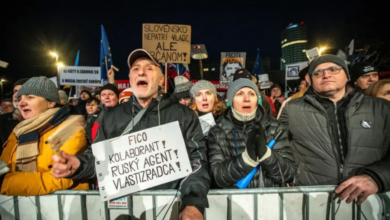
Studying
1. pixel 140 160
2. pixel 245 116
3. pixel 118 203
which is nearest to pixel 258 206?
pixel 245 116

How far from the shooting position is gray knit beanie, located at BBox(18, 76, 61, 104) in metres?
2.74

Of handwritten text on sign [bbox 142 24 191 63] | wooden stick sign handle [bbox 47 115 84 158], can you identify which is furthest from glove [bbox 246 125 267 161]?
handwritten text on sign [bbox 142 24 191 63]

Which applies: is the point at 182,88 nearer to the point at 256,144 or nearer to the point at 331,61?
the point at 331,61

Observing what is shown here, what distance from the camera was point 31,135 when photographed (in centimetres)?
247

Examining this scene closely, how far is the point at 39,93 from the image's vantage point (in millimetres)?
2760

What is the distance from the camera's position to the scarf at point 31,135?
2.41 m

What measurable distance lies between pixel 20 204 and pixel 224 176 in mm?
1901

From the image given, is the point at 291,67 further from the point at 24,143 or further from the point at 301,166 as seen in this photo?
the point at 24,143

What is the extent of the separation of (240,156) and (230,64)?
8.45 meters

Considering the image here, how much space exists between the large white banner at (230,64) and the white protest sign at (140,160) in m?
8.02

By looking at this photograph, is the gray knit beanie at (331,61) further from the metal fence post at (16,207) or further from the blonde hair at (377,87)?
the metal fence post at (16,207)

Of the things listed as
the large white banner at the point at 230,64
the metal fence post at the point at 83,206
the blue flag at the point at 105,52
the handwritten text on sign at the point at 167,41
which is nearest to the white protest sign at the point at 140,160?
the metal fence post at the point at 83,206

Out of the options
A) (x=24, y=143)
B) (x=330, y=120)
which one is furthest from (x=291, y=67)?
(x=24, y=143)

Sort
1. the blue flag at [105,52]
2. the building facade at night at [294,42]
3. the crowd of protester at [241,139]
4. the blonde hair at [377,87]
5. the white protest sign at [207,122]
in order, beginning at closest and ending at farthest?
the crowd of protester at [241,139] → the blonde hair at [377,87] → the white protest sign at [207,122] → the blue flag at [105,52] → the building facade at night at [294,42]
